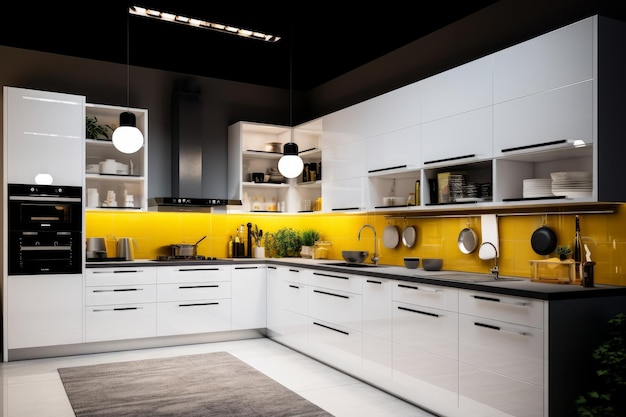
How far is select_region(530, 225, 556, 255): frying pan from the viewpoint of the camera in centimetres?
381

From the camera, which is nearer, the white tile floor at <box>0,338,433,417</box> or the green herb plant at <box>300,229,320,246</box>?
the white tile floor at <box>0,338,433,417</box>

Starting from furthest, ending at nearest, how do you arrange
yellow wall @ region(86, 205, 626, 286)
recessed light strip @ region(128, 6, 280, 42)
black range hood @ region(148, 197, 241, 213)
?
1. black range hood @ region(148, 197, 241, 213)
2. recessed light strip @ region(128, 6, 280, 42)
3. yellow wall @ region(86, 205, 626, 286)

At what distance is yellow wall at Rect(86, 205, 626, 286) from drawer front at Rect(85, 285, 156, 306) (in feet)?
2.19

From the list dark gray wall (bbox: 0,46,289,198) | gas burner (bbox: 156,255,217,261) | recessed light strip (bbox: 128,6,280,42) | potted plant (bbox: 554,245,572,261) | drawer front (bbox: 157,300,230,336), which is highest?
recessed light strip (bbox: 128,6,280,42)

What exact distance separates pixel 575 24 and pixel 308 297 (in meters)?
3.32

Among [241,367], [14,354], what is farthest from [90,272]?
[241,367]

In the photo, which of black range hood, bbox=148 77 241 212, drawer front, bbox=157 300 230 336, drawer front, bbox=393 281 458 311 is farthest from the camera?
black range hood, bbox=148 77 241 212

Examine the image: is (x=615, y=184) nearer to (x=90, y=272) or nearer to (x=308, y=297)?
(x=308, y=297)

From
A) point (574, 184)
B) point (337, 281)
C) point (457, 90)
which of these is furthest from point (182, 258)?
point (574, 184)

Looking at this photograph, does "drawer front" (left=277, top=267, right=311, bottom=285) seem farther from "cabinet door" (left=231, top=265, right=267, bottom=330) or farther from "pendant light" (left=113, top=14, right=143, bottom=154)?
"pendant light" (left=113, top=14, right=143, bottom=154)

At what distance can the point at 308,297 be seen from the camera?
5.40 m

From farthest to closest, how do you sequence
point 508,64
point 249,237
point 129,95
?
1. point 249,237
2. point 129,95
3. point 508,64

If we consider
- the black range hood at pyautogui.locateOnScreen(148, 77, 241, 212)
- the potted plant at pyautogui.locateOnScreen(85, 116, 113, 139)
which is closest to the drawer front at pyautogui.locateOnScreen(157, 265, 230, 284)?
the black range hood at pyautogui.locateOnScreen(148, 77, 241, 212)

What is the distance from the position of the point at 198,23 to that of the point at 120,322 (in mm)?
3055
